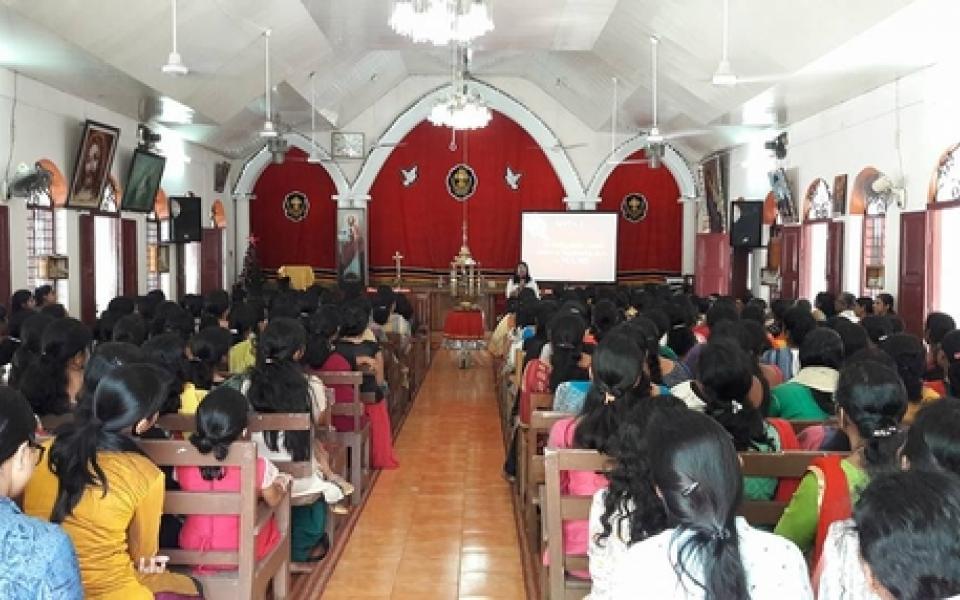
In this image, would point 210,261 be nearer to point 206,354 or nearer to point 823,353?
point 206,354

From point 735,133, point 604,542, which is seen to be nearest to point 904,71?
point 735,133

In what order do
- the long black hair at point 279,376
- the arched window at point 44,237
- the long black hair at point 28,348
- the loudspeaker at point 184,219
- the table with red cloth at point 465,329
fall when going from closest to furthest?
1. the long black hair at point 279,376
2. the long black hair at point 28,348
3. the arched window at point 44,237
4. the table with red cloth at point 465,329
5. the loudspeaker at point 184,219

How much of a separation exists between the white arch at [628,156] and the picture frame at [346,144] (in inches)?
167

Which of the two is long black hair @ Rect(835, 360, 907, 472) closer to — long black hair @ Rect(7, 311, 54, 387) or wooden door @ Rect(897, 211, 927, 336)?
long black hair @ Rect(7, 311, 54, 387)

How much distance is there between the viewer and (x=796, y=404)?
4.26m

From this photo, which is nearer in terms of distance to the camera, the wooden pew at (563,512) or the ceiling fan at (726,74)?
the wooden pew at (563,512)

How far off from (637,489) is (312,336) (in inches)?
160

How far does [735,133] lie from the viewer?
13.4 meters

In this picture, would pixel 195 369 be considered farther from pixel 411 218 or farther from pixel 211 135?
pixel 411 218

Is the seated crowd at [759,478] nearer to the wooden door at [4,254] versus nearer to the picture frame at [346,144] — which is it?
the wooden door at [4,254]

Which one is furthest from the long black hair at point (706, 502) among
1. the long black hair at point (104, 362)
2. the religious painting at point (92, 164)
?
the religious painting at point (92, 164)

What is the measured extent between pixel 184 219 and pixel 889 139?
374 inches

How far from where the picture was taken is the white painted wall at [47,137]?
872cm

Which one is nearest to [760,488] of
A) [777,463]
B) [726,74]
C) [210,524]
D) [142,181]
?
[777,463]
